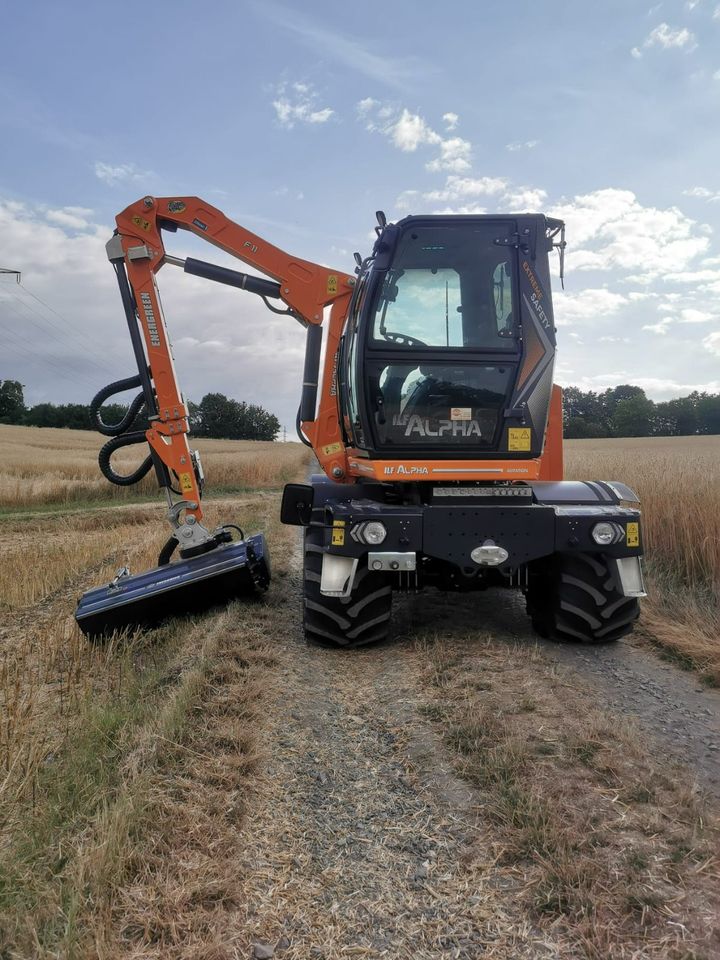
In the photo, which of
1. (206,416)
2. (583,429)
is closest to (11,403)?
(206,416)

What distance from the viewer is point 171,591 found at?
5.46 m

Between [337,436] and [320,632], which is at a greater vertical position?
[337,436]

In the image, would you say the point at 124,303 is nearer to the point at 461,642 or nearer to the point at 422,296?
the point at 422,296

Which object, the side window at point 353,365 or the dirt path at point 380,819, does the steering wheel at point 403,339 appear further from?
the dirt path at point 380,819

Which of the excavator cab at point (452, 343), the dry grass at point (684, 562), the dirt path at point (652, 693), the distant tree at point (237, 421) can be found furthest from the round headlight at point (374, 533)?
the distant tree at point (237, 421)

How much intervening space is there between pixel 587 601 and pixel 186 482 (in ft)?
11.2

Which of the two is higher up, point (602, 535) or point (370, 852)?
point (602, 535)

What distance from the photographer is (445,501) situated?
507 cm

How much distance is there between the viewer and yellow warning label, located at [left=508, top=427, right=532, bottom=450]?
16.7ft

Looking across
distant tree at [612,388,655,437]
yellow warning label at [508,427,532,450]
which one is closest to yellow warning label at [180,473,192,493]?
yellow warning label at [508,427,532,450]

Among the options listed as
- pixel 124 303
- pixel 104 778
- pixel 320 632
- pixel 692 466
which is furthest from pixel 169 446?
pixel 692 466

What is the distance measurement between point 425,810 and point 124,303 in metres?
4.93

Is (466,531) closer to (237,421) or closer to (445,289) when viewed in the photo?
(445,289)

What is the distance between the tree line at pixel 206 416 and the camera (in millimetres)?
70500
